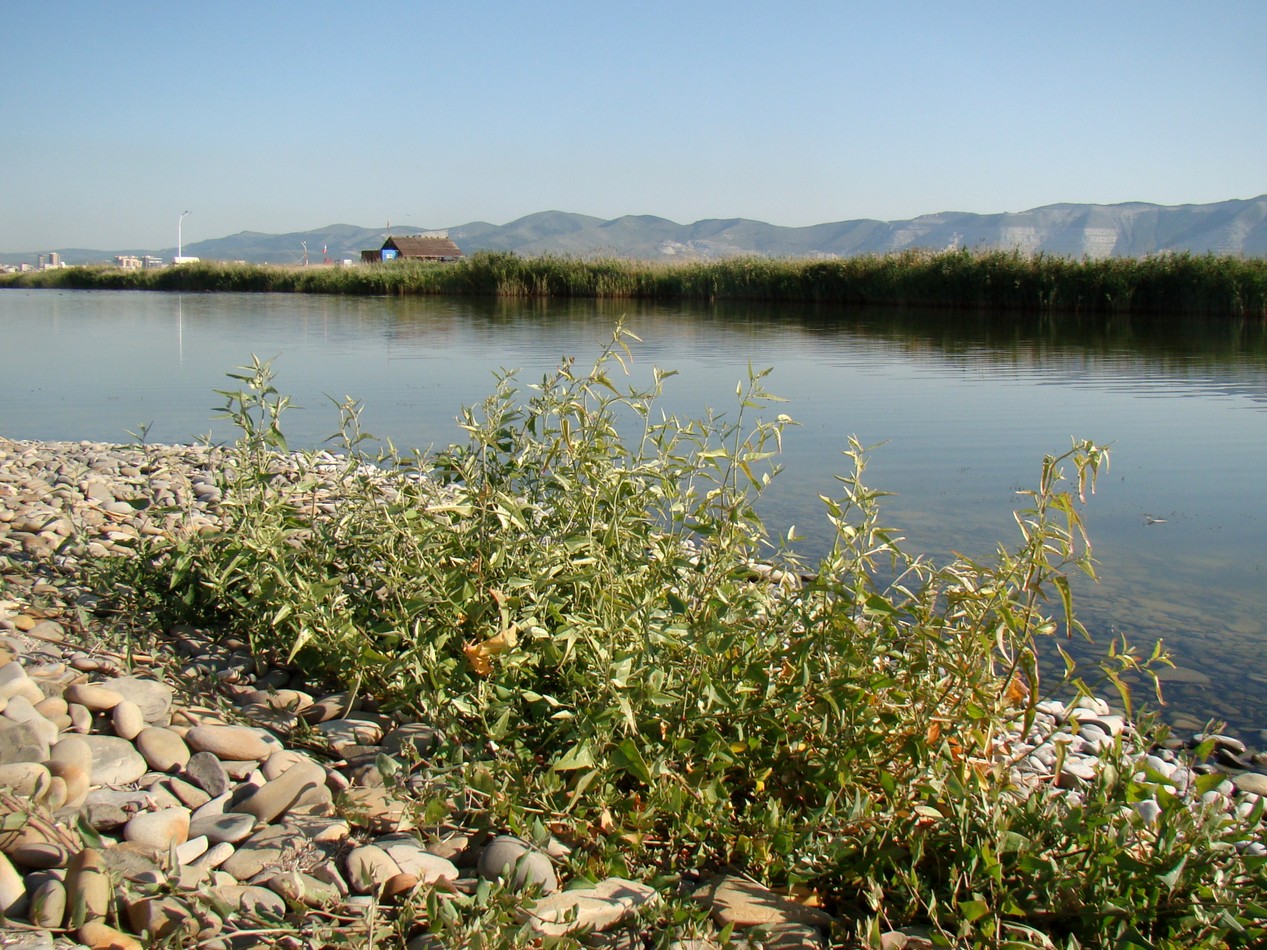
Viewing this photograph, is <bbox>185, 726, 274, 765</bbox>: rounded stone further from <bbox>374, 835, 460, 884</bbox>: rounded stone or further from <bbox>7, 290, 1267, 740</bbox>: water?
<bbox>7, 290, 1267, 740</bbox>: water

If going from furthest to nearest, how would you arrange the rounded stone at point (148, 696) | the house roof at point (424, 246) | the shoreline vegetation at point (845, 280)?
the house roof at point (424, 246)
the shoreline vegetation at point (845, 280)
the rounded stone at point (148, 696)

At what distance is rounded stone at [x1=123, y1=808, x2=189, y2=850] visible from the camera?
216 cm

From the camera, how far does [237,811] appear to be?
2375 millimetres

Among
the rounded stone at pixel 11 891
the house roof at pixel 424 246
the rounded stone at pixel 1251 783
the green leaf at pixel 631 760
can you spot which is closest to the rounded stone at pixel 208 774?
the rounded stone at pixel 11 891

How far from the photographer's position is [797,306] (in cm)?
3238

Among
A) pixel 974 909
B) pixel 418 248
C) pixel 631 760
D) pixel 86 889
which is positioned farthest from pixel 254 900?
pixel 418 248

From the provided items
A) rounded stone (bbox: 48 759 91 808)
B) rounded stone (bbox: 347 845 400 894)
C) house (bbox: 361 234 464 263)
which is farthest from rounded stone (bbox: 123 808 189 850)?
house (bbox: 361 234 464 263)

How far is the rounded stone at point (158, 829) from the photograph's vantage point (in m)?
2.16

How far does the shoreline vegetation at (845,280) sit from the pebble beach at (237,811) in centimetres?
2674

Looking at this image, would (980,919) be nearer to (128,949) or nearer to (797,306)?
(128,949)

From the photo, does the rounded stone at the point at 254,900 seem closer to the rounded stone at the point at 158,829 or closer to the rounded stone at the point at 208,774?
the rounded stone at the point at 158,829

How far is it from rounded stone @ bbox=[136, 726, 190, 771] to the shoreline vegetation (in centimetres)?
2808

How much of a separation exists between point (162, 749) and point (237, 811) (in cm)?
31

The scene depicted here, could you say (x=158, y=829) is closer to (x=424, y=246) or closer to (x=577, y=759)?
(x=577, y=759)
